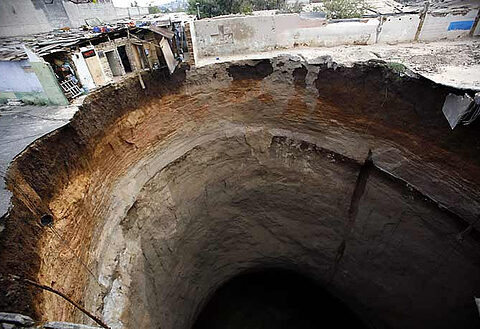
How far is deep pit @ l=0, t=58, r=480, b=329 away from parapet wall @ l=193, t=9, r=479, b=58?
1381mm

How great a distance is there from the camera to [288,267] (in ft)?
28.6

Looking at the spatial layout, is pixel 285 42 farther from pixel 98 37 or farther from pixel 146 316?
pixel 146 316

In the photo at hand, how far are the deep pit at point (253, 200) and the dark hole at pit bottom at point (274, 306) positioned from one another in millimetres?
77

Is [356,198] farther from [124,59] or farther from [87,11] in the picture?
[87,11]

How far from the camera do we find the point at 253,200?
7945mm

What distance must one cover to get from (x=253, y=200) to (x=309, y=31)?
507 centimetres

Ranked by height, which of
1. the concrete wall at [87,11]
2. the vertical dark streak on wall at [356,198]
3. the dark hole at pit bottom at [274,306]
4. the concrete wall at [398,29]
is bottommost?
the dark hole at pit bottom at [274,306]

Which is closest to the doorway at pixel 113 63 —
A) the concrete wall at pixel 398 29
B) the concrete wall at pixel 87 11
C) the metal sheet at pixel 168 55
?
the metal sheet at pixel 168 55

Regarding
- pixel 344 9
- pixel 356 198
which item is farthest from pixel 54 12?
pixel 356 198

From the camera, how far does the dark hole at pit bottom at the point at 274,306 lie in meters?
7.57

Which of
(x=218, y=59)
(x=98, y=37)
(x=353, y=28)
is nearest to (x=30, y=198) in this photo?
(x=98, y=37)

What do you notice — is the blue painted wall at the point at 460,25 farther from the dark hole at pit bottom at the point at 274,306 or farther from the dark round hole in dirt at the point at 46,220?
the dark round hole in dirt at the point at 46,220

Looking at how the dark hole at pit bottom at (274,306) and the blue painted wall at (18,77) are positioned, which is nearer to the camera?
the blue painted wall at (18,77)

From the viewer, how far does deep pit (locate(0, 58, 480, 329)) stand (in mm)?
4052
